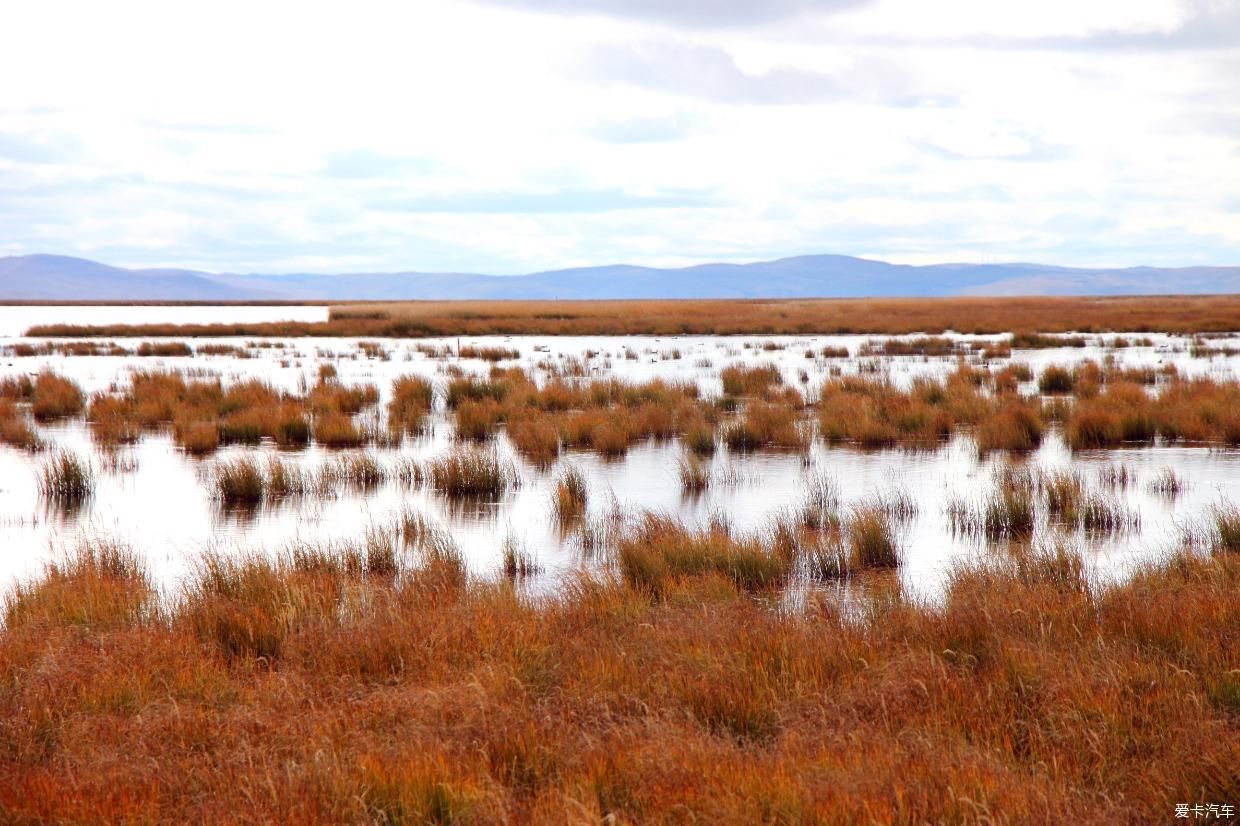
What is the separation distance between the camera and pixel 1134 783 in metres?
4.66

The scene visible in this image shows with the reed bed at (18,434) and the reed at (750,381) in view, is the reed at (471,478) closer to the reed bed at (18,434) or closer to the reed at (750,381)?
the reed bed at (18,434)

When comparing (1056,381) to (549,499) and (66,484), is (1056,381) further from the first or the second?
(66,484)

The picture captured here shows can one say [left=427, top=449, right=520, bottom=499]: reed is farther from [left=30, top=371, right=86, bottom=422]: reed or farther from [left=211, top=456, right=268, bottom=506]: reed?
[left=30, top=371, right=86, bottom=422]: reed

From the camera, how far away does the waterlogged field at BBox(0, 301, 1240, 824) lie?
4.64 metres

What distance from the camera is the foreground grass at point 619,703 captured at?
4.52m

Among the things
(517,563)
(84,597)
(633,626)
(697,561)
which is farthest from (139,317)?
(633,626)

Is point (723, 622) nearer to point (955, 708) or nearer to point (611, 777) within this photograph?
point (955, 708)

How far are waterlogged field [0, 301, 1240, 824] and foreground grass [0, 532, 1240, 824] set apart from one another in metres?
0.02

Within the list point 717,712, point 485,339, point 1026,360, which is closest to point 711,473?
point 717,712

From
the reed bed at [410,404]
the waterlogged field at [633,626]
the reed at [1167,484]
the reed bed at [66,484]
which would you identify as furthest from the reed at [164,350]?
the reed at [1167,484]

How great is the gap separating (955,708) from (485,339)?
51339 mm

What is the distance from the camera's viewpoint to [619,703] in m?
5.61

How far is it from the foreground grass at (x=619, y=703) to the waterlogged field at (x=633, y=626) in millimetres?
22
